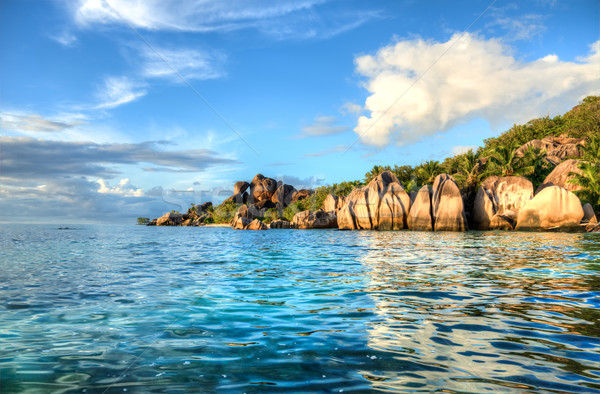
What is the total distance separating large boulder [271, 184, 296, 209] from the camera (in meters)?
95.8

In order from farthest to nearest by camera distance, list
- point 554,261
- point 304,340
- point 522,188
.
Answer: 1. point 522,188
2. point 554,261
3. point 304,340

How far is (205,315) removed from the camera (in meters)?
5.43

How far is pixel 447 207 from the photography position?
32469 mm

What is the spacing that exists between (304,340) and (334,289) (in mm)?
3055

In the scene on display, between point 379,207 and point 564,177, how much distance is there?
55.6 feet

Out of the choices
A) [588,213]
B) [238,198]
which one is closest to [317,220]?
[588,213]

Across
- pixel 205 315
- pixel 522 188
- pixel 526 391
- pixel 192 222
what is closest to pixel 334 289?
pixel 205 315

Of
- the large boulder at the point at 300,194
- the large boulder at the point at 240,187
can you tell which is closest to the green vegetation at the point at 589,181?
the large boulder at the point at 300,194

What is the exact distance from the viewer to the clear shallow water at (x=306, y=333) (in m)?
3.18

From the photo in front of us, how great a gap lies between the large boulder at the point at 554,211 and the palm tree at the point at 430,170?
63.0ft

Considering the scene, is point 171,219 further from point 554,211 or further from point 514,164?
point 554,211

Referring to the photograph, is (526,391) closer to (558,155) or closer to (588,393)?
(588,393)

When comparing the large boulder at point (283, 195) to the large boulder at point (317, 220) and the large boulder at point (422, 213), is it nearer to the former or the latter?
the large boulder at point (317, 220)

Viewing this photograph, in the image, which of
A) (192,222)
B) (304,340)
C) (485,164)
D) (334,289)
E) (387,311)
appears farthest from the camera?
(192,222)
